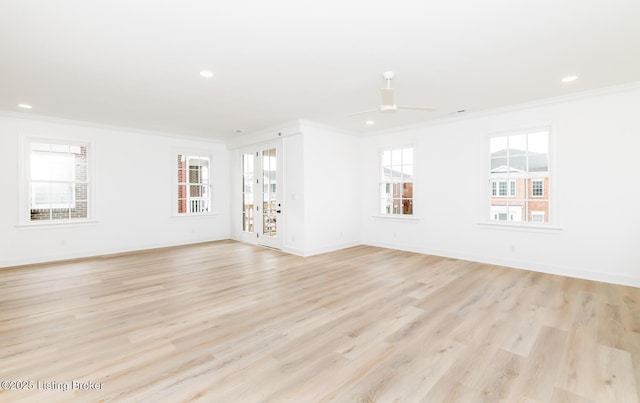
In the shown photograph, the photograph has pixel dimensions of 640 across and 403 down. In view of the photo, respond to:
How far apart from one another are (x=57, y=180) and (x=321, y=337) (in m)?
6.10

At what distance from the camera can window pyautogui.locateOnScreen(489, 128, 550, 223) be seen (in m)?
4.73

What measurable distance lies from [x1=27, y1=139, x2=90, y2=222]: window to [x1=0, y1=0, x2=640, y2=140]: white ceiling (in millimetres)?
956

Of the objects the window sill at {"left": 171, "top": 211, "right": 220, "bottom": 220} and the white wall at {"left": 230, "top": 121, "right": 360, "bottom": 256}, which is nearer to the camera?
the white wall at {"left": 230, "top": 121, "right": 360, "bottom": 256}

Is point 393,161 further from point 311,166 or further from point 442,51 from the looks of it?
point 442,51

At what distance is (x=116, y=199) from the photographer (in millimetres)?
6234

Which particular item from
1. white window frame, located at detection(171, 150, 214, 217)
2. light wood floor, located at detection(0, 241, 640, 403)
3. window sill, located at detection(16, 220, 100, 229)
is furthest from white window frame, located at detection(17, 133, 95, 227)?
white window frame, located at detection(171, 150, 214, 217)

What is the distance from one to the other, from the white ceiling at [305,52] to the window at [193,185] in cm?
260

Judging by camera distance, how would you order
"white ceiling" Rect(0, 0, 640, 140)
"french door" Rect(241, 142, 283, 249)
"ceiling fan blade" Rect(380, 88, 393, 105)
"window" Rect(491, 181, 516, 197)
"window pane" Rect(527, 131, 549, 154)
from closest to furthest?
"white ceiling" Rect(0, 0, 640, 140)
"ceiling fan blade" Rect(380, 88, 393, 105)
"window pane" Rect(527, 131, 549, 154)
"window" Rect(491, 181, 516, 197)
"french door" Rect(241, 142, 283, 249)

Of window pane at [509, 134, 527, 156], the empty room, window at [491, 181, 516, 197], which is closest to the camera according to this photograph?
the empty room

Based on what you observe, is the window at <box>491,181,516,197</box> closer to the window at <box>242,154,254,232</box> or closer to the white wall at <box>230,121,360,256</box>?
the white wall at <box>230,121,360,256</box>

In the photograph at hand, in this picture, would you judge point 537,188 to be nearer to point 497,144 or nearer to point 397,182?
point 497,144

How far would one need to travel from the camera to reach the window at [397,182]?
20.9ft

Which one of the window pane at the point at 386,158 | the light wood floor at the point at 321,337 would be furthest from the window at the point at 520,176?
the window pane at the point at 386,158

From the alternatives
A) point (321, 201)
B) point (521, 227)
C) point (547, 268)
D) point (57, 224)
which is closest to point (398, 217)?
point (321, 201)
